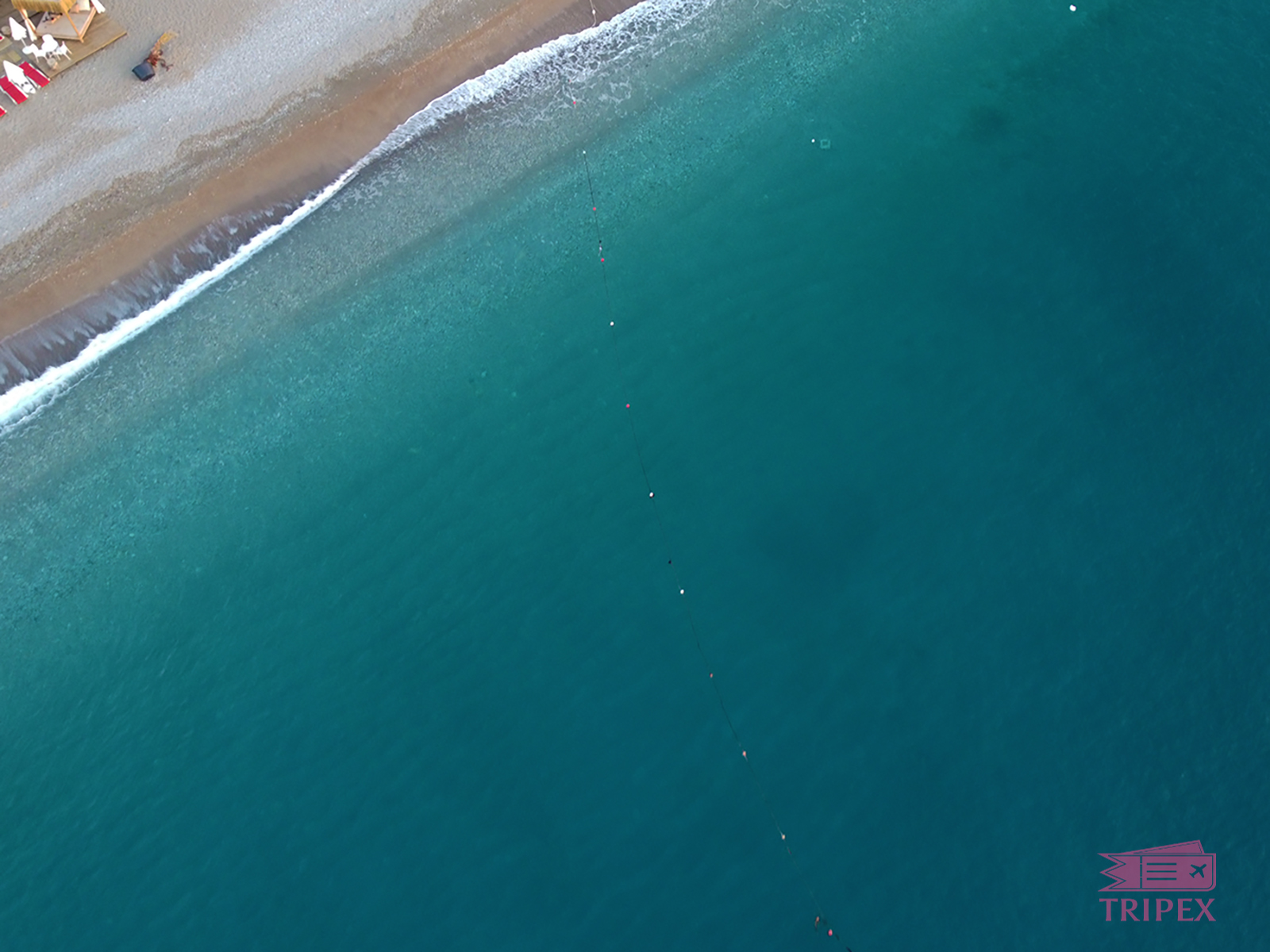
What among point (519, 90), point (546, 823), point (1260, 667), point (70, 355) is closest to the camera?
point (546, 823)

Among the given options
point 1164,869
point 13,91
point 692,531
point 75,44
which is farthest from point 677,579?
point 13,91

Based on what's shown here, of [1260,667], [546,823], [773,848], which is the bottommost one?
[1260,667]

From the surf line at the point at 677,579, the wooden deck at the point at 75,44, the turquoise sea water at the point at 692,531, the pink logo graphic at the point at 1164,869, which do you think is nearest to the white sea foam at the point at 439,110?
the turquoise sea water at the point at 692,531

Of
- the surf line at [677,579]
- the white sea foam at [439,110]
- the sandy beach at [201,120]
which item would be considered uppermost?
the sandy beach at [201,120]

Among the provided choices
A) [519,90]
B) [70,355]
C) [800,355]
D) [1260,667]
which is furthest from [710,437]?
[70,355]

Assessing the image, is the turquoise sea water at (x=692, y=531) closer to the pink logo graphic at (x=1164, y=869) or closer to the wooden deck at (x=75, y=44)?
the pink logo graphic at (x=1164, y=869)

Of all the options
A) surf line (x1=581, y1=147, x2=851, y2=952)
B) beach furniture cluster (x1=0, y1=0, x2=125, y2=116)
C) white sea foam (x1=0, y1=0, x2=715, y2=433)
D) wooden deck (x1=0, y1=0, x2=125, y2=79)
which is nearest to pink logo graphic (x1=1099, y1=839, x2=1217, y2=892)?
surf line (x1=581, y1=147, x2=851, y2=952)

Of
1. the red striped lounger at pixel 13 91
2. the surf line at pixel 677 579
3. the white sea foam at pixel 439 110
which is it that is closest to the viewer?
the surf line at pixel 677 579

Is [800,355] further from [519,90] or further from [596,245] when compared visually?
[519,90]
